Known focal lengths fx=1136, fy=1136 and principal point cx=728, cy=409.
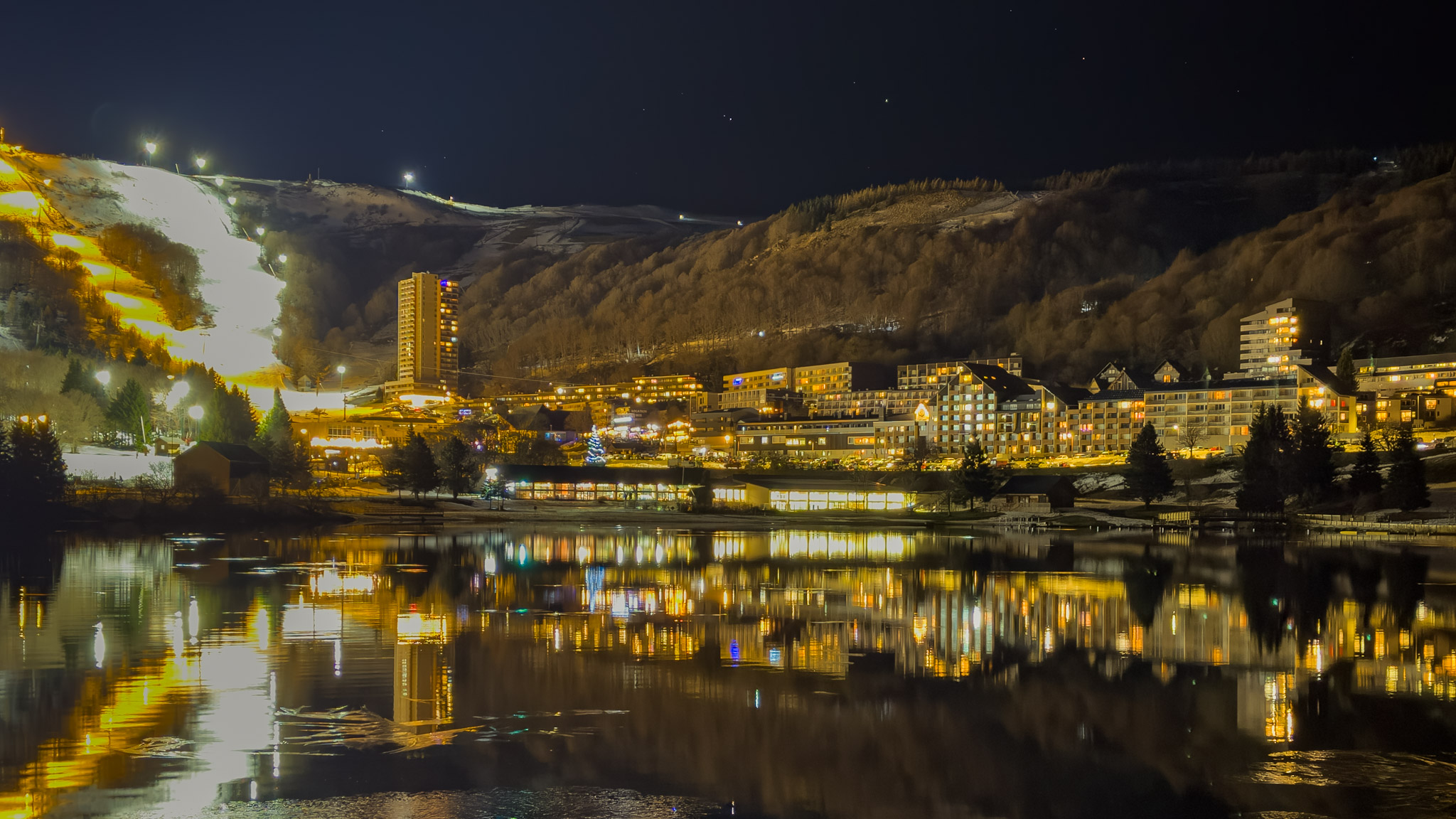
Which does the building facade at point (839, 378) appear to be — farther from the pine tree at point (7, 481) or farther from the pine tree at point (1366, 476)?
the pine tree at point (7, 481)

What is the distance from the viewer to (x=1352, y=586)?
28.5 m

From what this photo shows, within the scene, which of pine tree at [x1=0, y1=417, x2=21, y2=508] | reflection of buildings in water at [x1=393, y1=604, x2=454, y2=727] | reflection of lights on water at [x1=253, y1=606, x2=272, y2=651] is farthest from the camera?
pine tree at [x1=0, y1=417, x2=21, y2=508]

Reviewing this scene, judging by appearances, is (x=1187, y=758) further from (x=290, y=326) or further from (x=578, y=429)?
(x=578, y=429)

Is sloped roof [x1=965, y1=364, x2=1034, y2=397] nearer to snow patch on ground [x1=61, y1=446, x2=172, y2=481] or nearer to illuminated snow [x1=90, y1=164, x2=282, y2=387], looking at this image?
illuminated snow [x1=90, y1=164, x2=282, y2=387]

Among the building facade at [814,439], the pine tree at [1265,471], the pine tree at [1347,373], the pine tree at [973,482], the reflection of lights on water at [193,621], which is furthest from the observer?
the building facade at [814,439]

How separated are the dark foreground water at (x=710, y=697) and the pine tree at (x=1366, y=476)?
3392 cm

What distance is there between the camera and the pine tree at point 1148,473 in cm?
6331

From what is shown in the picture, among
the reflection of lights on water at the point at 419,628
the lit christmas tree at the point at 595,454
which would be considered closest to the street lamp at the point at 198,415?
the lit christmas tree at the point at 595,454

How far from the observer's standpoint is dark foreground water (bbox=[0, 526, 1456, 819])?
9.67 meters

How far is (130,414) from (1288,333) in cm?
11748

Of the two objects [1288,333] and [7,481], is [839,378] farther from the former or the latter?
[7,481]

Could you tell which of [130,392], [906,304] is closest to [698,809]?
[130,392]

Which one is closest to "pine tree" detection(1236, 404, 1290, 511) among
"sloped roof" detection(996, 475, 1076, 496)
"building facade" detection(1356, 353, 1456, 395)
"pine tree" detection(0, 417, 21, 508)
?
"sloped roof" detection(996, 475, 1076, 496)

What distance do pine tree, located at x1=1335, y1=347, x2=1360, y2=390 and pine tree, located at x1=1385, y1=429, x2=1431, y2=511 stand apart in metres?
43.7
